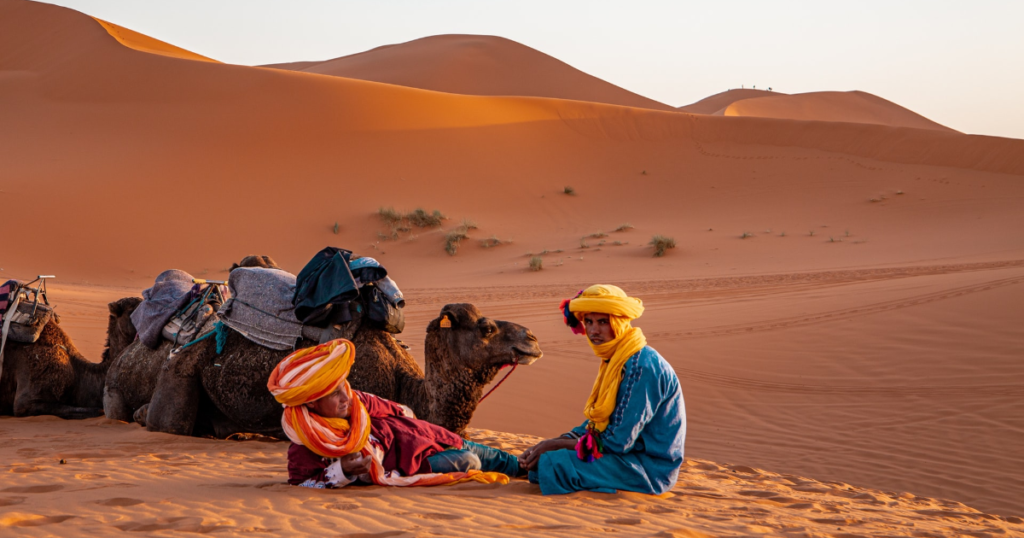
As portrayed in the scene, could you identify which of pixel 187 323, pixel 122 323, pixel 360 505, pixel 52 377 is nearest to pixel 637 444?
pixel 360 505

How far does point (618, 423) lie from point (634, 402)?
16cm

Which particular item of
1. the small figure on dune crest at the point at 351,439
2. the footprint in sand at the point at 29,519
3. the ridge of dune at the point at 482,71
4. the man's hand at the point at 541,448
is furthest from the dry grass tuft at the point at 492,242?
the ridge of dune at the point at 482,71

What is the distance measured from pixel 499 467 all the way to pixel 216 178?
2735 cm

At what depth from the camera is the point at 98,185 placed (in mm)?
27328

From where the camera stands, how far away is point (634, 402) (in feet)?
14.1

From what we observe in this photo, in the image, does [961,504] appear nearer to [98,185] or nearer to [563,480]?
[563,480]

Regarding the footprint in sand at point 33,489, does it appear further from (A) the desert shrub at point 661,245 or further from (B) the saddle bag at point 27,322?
(A) the desert shrub at point 661,245

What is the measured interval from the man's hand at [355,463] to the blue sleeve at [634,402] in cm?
132

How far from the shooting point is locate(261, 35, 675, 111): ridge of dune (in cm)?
7319

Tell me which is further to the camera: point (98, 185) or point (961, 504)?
point (98, 185)

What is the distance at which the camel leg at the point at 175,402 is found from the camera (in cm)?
622

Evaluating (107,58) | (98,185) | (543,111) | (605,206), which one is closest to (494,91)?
(543,111)

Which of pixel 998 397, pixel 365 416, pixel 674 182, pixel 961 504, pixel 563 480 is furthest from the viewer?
pixel 674 182

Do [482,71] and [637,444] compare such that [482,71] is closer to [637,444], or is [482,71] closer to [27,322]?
[27,322]
